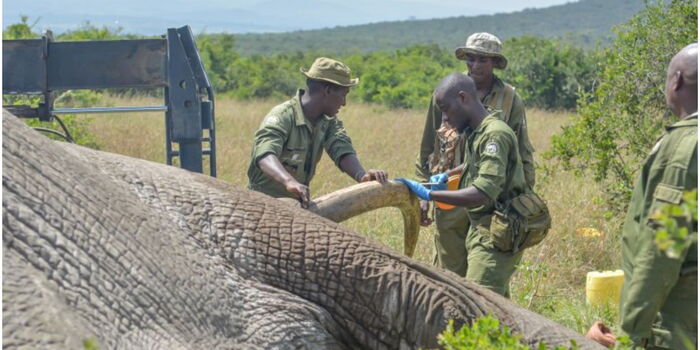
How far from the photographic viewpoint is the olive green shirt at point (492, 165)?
533cm

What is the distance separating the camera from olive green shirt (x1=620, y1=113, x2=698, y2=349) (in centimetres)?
364

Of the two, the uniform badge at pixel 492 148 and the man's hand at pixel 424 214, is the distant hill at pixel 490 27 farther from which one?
the uniform badge at pixel 492 148

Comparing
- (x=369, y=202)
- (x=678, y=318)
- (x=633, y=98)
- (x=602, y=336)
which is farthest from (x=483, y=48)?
(x=678, y=318)

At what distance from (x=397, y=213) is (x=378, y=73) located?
20.1 meters

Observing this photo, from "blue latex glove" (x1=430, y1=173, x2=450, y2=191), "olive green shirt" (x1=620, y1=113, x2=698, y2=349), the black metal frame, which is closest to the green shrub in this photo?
"olive green shirt" (x1=620, y1=113, x2=698, y2=349)

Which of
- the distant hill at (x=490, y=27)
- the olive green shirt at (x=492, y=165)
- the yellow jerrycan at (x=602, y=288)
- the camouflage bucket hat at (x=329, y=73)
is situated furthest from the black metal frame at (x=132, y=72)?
the distant hill at (x=490, y=27)

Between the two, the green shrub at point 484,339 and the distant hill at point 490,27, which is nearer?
the green shrub at point 484,339

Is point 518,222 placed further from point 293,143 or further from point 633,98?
point 633,98

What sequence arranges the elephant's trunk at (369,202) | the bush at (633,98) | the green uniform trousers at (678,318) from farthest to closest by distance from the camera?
the bush at (633,98)
the elephant's trunk at (369,202)
the green uniform trousers at (678,318)

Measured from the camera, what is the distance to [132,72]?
20.9 ft

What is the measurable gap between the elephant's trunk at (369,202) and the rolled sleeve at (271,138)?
734 millimetres

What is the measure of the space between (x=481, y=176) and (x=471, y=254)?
1.87ft

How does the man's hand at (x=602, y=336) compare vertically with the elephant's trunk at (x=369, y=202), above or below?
below

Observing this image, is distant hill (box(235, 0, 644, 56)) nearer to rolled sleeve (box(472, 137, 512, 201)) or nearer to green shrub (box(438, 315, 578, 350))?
rolled sleeve (box(472, 137, 512, 201))
